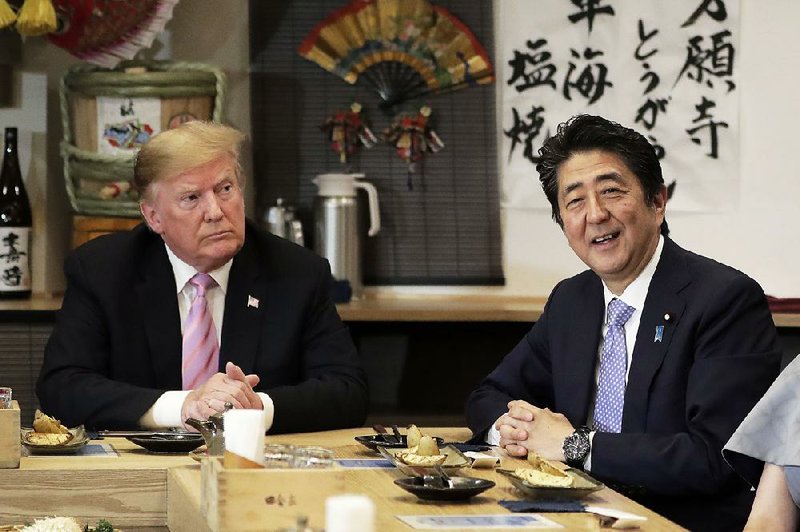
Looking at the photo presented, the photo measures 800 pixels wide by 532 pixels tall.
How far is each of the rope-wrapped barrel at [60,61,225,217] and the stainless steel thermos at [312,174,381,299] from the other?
450 mm

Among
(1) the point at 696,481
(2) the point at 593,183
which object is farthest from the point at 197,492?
(2) the point at 593,183

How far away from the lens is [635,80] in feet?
15.3

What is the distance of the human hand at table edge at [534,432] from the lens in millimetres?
2580

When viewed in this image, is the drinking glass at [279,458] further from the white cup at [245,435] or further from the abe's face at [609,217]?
the abe's face at [609,217]

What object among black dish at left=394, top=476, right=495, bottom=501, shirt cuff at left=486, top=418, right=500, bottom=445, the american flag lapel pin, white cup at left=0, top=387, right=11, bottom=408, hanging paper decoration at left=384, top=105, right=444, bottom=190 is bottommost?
shirt cuff at left=486, top=418, right=500, bottom=445

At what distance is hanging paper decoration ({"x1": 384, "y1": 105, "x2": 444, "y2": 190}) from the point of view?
4.67 meters

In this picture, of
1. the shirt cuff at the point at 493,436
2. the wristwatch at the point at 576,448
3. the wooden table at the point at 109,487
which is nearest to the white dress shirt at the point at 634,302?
the shirt cuff at the point at 493,436

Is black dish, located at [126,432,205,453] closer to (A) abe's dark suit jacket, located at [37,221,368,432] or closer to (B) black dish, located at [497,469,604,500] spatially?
(A) abe's dark suit jacket, located at [37,221,368,432]

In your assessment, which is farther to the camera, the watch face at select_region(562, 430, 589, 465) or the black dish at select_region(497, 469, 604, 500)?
the watch face at select_region(562, 430, 589, 465)

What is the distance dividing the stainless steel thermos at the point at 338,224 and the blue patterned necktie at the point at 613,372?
69.6 inches

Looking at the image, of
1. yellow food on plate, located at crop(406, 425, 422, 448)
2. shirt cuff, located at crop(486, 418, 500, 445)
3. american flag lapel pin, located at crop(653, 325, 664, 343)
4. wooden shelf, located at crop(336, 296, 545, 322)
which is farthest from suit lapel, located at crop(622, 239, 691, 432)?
wooden shelf, located at crop(336, 296, 545, 322)

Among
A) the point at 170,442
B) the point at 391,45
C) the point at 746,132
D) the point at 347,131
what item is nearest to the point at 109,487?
the point at 170,442

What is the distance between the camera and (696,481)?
2.50 m

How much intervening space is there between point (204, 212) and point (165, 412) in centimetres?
49
